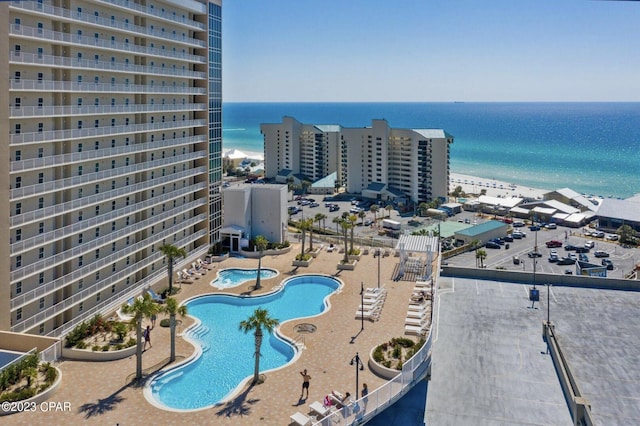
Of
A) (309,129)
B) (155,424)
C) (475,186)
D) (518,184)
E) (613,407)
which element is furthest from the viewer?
(518,184)

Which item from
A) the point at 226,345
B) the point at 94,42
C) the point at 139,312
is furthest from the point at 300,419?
the point at 94,42

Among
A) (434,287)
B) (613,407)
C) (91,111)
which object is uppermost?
(91,111)

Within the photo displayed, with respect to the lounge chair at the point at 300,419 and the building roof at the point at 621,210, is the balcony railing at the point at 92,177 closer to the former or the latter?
the lounge chair at the point at 300,419

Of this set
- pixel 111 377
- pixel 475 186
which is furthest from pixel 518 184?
pixel 111 377

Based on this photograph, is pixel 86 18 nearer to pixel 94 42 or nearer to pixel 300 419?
pixel 94 42

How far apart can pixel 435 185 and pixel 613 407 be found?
69389 millimetres

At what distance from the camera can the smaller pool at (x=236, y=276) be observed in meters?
44.9

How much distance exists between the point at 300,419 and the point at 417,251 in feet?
84.1

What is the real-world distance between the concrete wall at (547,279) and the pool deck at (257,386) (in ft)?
33.9

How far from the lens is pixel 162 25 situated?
43.8 meters

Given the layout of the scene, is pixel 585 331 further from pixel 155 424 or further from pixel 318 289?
pixel 155 424

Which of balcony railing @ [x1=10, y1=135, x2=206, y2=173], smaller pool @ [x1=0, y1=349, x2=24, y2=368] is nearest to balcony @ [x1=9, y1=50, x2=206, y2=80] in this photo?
balcony railing @ [x1=10, y1=135, x2=206, y2=173]

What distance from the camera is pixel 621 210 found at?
81.4 meters

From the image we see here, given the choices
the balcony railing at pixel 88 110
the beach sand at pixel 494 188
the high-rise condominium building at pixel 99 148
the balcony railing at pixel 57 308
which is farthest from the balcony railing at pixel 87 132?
the beach sand at pixel 494 188
